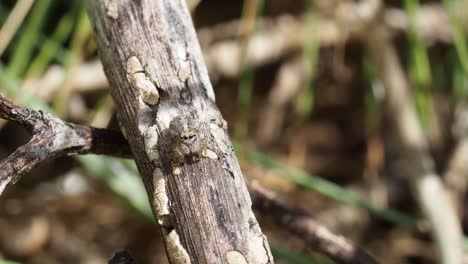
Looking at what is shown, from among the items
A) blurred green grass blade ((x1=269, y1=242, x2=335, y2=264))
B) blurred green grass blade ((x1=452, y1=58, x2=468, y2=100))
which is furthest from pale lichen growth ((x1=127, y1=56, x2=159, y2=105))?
blurred green grass blade ((x1=452, y1=58, x2=468, y2=100))

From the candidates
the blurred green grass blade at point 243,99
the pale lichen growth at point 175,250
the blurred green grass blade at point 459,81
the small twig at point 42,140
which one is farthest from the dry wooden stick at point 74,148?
the blurred green grass blade at point 459,81

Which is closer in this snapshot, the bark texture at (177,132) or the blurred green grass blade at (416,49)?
the bark texture at (177,132)

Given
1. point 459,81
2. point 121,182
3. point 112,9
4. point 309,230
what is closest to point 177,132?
point 112,9

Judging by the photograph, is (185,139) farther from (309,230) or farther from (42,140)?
(309,230)

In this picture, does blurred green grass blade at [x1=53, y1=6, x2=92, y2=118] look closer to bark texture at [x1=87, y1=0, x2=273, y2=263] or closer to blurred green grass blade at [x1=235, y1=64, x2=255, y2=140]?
blurred green grass blade at [x1=235, y1=64, x2=255, y2=140]

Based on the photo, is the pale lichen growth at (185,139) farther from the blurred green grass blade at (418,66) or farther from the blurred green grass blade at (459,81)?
the blurred green grass blade at (459,81)

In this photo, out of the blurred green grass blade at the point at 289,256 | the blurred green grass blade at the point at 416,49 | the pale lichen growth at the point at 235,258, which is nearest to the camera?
the pale lichen growth at the point at 235,258
